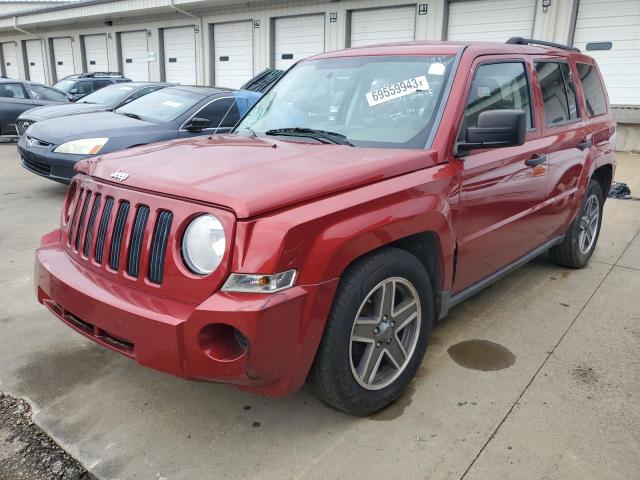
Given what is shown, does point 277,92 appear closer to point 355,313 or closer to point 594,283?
point 355,313

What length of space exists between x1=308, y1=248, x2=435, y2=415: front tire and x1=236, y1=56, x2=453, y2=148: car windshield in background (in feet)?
2.50

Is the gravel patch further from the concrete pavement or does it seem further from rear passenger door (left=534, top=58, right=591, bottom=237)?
rear passenger door (left=534, top=58, right=591, bottom=237)

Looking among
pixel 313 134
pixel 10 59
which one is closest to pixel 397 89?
pixel 313 134

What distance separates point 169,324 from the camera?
2.13 meters

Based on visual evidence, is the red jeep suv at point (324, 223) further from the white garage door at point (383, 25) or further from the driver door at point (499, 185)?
the white garage door at point (383, 25)

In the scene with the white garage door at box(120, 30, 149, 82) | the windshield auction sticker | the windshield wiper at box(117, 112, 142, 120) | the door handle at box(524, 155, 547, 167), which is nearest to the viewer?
the windshield auction sticker

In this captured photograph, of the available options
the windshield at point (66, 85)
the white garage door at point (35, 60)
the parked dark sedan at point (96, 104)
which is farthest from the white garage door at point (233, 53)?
the white garage door at point (35, 60)

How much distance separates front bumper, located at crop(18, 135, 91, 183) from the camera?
668cm

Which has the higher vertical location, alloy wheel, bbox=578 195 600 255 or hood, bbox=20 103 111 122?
hood, bbox=20 103 111 122

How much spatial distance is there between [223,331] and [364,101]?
68.1 inches

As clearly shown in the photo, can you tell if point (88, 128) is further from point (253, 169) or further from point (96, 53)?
point (96, 53)

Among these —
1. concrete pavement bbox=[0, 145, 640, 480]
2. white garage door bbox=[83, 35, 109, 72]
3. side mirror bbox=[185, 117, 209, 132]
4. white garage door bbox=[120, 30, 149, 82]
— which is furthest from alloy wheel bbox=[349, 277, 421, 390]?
white garage door bbox=[83, 35, 109, 72]

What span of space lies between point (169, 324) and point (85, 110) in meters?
7.70

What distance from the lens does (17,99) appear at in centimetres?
1239
